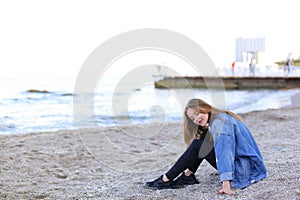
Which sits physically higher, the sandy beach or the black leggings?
the black leggings

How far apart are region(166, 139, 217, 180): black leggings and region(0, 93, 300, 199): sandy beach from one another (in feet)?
0.64

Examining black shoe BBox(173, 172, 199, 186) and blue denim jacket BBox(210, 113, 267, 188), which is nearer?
blue denim jacket BBox(210, 113, 267, 188)

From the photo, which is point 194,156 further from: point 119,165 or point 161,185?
point 119,165

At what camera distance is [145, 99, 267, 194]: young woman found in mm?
2883

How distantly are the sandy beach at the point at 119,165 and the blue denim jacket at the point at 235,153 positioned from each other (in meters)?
0.11

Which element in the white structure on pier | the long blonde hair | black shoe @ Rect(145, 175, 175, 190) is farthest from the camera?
the white structure on pier

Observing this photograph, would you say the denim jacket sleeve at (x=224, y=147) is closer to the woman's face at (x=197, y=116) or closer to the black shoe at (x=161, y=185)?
the woman's face at (x=197, y=116)

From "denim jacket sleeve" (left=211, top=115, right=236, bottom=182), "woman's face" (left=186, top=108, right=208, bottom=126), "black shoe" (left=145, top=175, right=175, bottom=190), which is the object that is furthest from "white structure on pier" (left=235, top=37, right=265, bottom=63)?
"denim jacket sleeve" (left=211, top=115, right=236, bottom=182)

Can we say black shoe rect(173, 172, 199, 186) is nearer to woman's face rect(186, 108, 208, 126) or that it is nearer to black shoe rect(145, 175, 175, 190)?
black shoe rect(145, 175, 175, 190)

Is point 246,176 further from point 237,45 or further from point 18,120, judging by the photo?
point 237,45

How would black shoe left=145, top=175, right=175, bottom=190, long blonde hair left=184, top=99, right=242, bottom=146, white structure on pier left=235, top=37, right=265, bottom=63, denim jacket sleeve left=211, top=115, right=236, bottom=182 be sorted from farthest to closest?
white structure on pier left=235, top=37, right=265, bottom=63
black shoe left=145, top=175, right=175, bottom=190
long blonde hair left=184, top=99, right=242, bottom=146
denim jacket sleeve left=211, top=115, right=236, bottom=182

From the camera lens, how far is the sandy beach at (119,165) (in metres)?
3.18

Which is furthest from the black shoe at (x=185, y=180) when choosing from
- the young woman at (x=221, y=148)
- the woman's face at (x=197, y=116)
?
the woman's face at (x=197, y=116)

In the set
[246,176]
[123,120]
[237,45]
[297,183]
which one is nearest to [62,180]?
[246,176]
